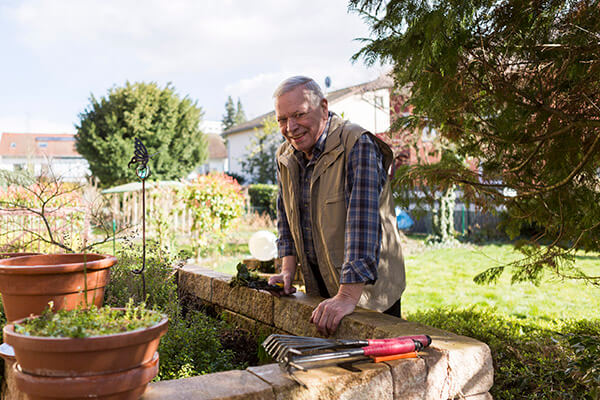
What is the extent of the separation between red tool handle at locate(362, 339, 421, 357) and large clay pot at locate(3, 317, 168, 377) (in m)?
0.78

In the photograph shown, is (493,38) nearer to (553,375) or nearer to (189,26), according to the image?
(553,375)

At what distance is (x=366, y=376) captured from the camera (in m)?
1.54

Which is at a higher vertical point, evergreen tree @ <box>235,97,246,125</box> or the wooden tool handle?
evergreen tree @ <box>235,97,246,125</box>

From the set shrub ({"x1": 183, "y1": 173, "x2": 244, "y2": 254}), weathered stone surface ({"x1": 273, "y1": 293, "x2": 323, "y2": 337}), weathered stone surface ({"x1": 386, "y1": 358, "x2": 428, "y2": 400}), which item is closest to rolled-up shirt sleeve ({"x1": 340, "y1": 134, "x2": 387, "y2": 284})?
weathered stone surface ({"x1": 273, "y1": 293, "x2": 323, "y2": 337})

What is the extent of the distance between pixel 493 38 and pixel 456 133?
0.93 meters

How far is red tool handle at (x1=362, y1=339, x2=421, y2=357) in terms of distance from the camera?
1.61m

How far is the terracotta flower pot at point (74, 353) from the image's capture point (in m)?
1.14

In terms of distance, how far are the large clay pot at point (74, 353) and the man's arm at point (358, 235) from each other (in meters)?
1.00

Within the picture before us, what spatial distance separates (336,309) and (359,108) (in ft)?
83.2

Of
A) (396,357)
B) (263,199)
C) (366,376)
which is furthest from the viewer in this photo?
(263,199)

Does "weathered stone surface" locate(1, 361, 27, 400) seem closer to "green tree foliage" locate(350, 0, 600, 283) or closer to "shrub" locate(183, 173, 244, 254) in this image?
"green tree foliage" locate(350, 0, 600, 283)

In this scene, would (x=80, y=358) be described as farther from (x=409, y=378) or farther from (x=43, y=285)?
(x=409, y=378)

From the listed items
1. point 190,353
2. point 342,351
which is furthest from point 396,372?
point 190,353

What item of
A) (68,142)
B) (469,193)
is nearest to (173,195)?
(469,193)
